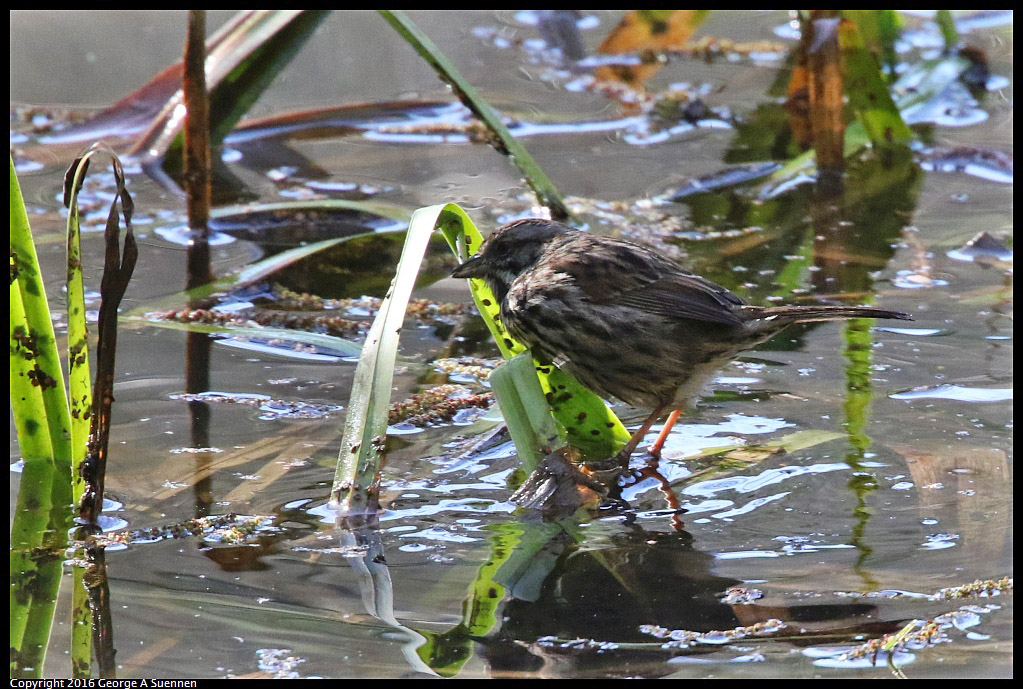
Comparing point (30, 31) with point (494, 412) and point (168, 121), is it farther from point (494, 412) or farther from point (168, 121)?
point (494, 412)

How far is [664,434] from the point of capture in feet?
14.9

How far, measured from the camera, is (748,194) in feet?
23.8

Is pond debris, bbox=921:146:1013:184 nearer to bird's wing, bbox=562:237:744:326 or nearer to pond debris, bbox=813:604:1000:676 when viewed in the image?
bird's wing, bbox=562:237:744:326

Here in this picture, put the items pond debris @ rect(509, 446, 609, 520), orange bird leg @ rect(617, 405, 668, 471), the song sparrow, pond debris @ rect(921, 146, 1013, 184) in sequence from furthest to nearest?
1. pond debris @ rect(921, 146, 1013, 184)
2. the song sparrow
3. orange bird leg @ rect(617, 405, 668, 471)
4. pond debris @ rect(509, 446, 609, 520)

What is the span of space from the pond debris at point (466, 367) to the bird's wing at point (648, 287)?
0.67 m

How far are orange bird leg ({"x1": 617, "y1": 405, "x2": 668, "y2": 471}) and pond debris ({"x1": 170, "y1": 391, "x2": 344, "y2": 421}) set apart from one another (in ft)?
3.75

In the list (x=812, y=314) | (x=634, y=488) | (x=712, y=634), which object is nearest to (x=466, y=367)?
(x=634, y=488)

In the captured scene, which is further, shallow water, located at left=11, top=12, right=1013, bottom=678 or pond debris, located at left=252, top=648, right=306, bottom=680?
→ shallow water, located at left=11, top=12, right=1013, bottom=678

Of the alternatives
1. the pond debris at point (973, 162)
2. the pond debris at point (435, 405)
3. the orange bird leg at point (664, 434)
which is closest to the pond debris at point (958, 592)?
the orange bird leg at point (664, 434)

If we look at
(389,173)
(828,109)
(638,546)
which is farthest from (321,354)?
(828,109)

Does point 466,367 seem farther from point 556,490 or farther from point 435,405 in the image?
point 556,490

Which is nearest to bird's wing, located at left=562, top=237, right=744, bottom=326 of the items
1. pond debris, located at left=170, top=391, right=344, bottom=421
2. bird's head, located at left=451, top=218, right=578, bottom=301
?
bird's head, located at left=451, top=218, right=578, bottom=301

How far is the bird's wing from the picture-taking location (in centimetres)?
444

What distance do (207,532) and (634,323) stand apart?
173 cm
